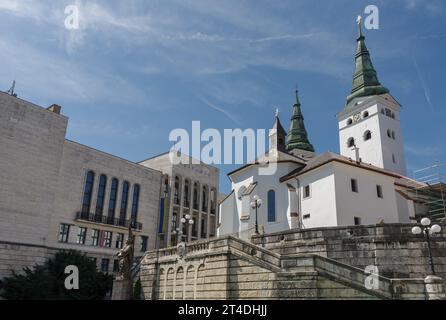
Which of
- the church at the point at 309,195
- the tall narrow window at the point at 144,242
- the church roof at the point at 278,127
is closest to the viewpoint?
the church at the point at 309,195

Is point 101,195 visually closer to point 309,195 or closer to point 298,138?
point 309,195

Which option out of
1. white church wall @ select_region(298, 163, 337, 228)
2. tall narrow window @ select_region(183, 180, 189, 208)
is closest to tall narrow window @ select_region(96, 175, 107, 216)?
tall narrow window @ select_region(183, 180, 189, 208)

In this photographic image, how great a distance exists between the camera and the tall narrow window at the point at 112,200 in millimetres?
43031

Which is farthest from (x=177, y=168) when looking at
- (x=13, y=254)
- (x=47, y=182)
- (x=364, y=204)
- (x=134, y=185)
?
(x=364, y=204)

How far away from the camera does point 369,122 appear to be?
201 ft

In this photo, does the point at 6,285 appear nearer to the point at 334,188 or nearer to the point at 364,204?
the point at 334,188

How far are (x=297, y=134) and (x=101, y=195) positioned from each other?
42516 millimetres

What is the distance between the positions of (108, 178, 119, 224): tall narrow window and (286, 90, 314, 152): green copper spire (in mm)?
36701

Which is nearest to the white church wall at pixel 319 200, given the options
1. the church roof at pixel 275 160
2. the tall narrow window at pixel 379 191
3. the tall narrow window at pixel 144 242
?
the church roof at pixel 275 160

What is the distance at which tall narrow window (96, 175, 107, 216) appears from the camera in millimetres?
41972

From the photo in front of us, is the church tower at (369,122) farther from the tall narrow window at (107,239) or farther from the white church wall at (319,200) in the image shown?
the tall narrow window at (107,239)

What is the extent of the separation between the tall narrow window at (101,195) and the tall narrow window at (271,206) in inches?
748

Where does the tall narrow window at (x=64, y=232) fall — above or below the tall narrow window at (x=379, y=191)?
below

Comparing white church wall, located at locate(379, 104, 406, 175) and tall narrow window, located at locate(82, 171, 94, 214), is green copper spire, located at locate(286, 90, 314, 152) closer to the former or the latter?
white church wall, located at locate(379, 104, 406, 175)
